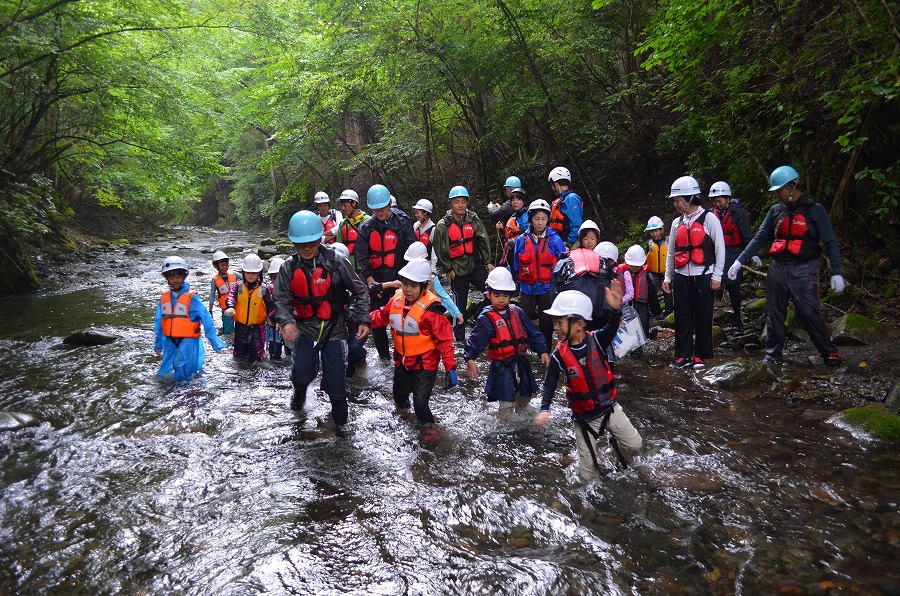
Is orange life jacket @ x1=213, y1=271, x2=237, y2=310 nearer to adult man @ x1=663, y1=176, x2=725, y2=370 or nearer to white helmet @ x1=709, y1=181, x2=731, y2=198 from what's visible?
adult man @ x1=663, y1=176, x2=725, y2=370

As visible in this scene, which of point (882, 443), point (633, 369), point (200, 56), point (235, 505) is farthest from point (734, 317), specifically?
point (200, 56)

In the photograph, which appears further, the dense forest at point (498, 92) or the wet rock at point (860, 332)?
the dense forest at point (498, 92)

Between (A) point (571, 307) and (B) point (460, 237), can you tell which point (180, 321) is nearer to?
(B) point (460, 237)

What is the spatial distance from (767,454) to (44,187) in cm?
1892

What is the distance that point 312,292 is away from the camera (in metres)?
5.61

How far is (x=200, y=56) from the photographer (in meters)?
16.0

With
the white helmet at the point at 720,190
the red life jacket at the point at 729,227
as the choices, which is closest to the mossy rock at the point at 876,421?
the red life jacket at the point at 729,227

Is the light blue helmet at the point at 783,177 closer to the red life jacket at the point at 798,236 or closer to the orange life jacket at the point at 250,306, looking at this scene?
the red life jacket at the point at 798,236

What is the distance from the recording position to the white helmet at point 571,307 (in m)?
4.54

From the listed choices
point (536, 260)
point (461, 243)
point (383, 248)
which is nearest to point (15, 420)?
point (383, 248)

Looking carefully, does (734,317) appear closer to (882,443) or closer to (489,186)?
(882,443)

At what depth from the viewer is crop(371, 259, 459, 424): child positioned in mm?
5609

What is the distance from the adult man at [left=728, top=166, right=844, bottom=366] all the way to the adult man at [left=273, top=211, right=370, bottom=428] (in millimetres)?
4690

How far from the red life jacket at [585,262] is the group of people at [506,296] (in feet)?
0.05
